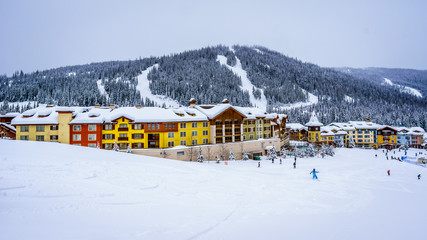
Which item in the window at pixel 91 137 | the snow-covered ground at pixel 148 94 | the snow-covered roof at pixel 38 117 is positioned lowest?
the window at pixel 91 137

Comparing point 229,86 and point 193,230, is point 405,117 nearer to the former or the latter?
point 229,86

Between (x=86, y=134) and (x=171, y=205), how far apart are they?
35.6 metres

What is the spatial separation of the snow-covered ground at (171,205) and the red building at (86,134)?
2154cm

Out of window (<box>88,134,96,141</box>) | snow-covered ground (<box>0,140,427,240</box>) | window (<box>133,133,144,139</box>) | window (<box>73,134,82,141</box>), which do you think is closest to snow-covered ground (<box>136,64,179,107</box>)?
window (<box>133,133,144,139</box>)

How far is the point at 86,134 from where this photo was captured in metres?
41.7

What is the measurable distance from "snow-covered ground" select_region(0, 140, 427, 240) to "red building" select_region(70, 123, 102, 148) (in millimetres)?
21542

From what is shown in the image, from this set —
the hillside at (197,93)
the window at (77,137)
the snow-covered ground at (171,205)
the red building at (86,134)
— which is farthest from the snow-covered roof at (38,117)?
the hillside at (197,93)

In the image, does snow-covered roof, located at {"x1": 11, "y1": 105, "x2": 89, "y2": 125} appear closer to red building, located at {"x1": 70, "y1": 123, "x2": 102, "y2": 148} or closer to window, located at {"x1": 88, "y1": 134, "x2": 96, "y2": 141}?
red building, located at {"x1": 70, "y1": 123, "x2": 102, "y2": 148}

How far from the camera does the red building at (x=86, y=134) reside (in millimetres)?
41312

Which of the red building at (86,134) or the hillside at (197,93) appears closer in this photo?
the red building at (86,134)

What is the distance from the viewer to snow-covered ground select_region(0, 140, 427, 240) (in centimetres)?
955

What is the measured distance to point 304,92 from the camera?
19512 centimetres

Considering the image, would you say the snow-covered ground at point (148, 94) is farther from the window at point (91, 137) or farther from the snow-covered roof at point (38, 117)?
the window at point (91, 137)

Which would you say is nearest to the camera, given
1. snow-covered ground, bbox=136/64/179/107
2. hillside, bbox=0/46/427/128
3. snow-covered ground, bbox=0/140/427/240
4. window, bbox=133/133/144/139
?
snow-covered ground, bbox=0/140/427/240
